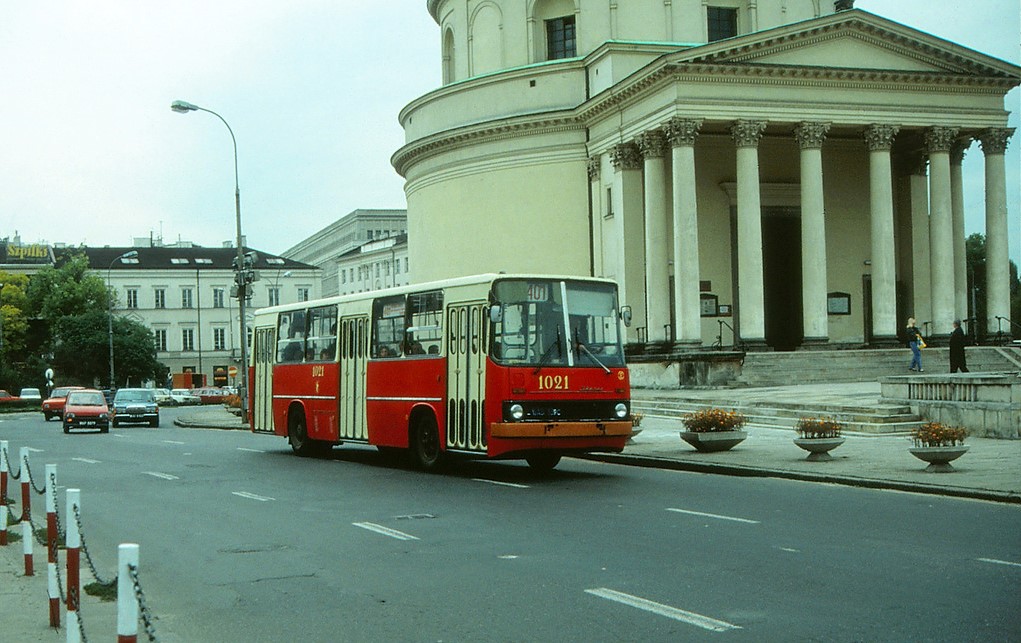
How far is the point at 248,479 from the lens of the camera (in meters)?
20.5

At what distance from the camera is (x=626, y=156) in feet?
Result: 159

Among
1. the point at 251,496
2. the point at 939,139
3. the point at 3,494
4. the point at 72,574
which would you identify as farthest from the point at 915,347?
the point at 72,574

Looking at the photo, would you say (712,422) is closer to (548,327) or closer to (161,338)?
(548,327)

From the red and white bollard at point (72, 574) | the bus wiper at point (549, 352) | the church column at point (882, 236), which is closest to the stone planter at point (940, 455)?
the bus wiper at point (549, 352)

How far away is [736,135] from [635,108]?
508 centimetres

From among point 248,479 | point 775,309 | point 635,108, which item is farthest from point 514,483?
point 775,309

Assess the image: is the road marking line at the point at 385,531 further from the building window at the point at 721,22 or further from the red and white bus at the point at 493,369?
the building window at the point at 721,22

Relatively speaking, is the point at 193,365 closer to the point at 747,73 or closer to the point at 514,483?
the point at 747,73

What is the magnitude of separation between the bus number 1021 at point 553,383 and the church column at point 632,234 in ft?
97.5

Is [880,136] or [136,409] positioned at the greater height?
[880,136]

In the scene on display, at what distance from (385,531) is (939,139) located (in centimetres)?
3835

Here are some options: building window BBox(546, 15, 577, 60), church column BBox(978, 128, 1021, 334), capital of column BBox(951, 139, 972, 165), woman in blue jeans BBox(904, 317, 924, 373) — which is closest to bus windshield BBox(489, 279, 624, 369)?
woman in blue jeans BBox(904, 317, 924, 373)

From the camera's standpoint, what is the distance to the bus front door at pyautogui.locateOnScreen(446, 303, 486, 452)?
762 inches

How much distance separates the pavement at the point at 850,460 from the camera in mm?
16594
